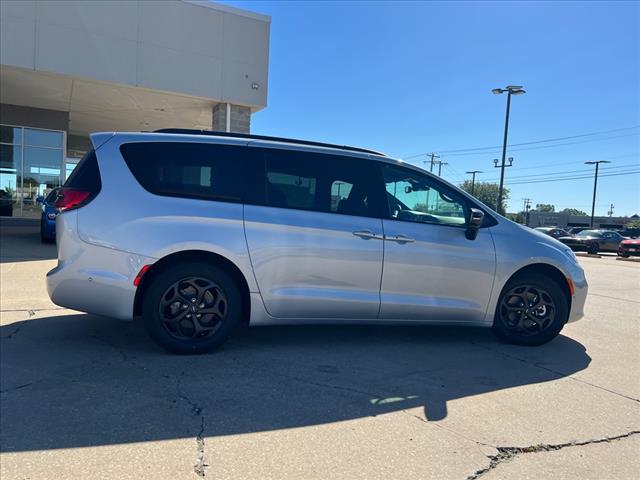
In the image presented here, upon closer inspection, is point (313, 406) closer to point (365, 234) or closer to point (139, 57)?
point (365, 234)

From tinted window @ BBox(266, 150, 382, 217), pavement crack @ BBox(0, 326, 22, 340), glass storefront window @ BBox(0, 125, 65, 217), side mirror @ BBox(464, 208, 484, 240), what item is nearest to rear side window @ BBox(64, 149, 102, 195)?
tinted window @ BBox(266, 150, 382, 217)

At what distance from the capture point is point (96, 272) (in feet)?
13.0

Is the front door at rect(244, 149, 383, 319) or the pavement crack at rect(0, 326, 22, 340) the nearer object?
the front door at rect(244, 149, 383, 319)

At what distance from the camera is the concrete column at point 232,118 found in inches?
554

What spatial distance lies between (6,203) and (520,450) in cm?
2080

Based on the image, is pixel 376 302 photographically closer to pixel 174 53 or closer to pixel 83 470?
pixel 83 470

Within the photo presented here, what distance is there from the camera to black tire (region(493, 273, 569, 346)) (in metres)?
4.82

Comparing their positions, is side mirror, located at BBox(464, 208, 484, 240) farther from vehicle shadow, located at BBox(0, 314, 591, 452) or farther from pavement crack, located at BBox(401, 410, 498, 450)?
pavement crack, located at BBox(401, 410, 498, 450)

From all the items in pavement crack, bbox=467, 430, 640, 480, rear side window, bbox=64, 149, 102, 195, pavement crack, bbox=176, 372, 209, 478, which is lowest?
pavement crack, bbox=176, 372, 209, 478

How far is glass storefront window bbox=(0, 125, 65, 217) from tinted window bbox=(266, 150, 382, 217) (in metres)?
17.8

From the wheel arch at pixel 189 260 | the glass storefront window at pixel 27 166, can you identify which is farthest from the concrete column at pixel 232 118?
the wheel arch at pixel 189 260

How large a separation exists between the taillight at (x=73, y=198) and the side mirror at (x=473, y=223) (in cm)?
349

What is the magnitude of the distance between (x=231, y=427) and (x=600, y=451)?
7.51 feet

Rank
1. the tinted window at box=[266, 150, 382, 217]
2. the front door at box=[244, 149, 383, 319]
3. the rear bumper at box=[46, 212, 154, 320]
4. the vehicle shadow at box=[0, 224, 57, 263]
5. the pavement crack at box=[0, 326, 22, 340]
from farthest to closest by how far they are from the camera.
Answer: the vehicle shadow at box=[0, 224, 57, 263] < the pavement crack at box=[0, 326, 22, 340] < the tinted window at box=[266, 150, 382, 217] < the front door at box=[244, 149, 383, 319] < the rear bumper at box=[46, 212, 154, 320]
